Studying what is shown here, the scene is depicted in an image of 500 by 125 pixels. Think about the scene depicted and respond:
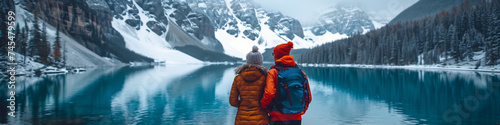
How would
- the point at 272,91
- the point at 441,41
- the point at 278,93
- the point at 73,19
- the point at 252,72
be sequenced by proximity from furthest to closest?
the point at 73,19 < the point at 441,41 < the point at 278,93 < the point at 252,72 < the point at 272,91

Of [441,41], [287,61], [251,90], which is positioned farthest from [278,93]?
[441,41]

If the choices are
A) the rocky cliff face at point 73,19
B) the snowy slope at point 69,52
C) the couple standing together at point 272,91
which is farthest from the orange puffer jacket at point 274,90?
the rocky cliff face at point 73,19

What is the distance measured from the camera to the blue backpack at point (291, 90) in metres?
4.92

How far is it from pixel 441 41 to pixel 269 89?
3699 inches

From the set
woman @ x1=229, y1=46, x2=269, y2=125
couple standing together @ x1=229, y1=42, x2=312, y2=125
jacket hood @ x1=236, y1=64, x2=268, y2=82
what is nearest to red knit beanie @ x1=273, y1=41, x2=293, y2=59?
couple standing together @ x1=229, y1=42, x2=312, y2=125

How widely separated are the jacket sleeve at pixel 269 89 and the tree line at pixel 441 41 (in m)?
67.3

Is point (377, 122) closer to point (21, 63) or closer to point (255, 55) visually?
point (255, 55)

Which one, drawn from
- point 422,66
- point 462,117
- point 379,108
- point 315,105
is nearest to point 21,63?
point 315,105

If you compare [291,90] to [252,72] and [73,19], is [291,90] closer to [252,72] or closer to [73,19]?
[252,72]

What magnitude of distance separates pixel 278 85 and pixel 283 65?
370 millimetres

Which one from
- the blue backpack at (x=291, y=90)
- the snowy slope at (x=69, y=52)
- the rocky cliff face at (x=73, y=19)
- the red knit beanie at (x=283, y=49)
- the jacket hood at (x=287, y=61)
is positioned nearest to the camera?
the blue backpack at (x=291, y=90)

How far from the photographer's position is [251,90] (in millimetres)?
5289

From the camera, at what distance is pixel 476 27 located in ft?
258

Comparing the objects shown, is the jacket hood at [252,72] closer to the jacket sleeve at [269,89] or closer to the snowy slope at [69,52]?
the jacket sleeve at [269,89]
